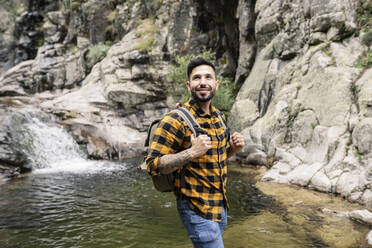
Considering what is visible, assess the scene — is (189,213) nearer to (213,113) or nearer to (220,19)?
(213,113)

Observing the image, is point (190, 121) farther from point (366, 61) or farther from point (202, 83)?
point (366, 61)

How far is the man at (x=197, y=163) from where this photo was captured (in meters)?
2.21

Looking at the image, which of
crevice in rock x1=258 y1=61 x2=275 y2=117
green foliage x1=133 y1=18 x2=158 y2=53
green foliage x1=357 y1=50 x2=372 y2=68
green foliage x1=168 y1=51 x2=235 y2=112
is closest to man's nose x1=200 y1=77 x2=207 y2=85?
green foliage x1=357 y1=50 x2=372 y2=68

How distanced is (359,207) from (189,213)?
6.44 metres

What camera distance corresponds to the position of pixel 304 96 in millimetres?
12055

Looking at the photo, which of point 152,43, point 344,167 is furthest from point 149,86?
point 344,167

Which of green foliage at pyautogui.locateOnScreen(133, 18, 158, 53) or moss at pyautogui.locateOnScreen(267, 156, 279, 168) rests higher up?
green foliage at pyautogui.locateOnScreen(133, 18, 158, 53)

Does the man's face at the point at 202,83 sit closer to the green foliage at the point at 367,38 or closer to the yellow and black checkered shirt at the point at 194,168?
the yellow and black checkered shirt at the point at 194,168

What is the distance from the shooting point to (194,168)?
242 cm

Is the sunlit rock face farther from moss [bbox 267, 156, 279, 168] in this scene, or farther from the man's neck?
the man's neck

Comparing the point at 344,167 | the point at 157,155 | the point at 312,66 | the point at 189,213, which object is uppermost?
the point at 312,66

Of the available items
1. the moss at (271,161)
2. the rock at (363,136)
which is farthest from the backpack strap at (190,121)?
the moss at (271,161)

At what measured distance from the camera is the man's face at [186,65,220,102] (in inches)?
99.6

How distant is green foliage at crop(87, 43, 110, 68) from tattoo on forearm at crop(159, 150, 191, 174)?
2778 cm
